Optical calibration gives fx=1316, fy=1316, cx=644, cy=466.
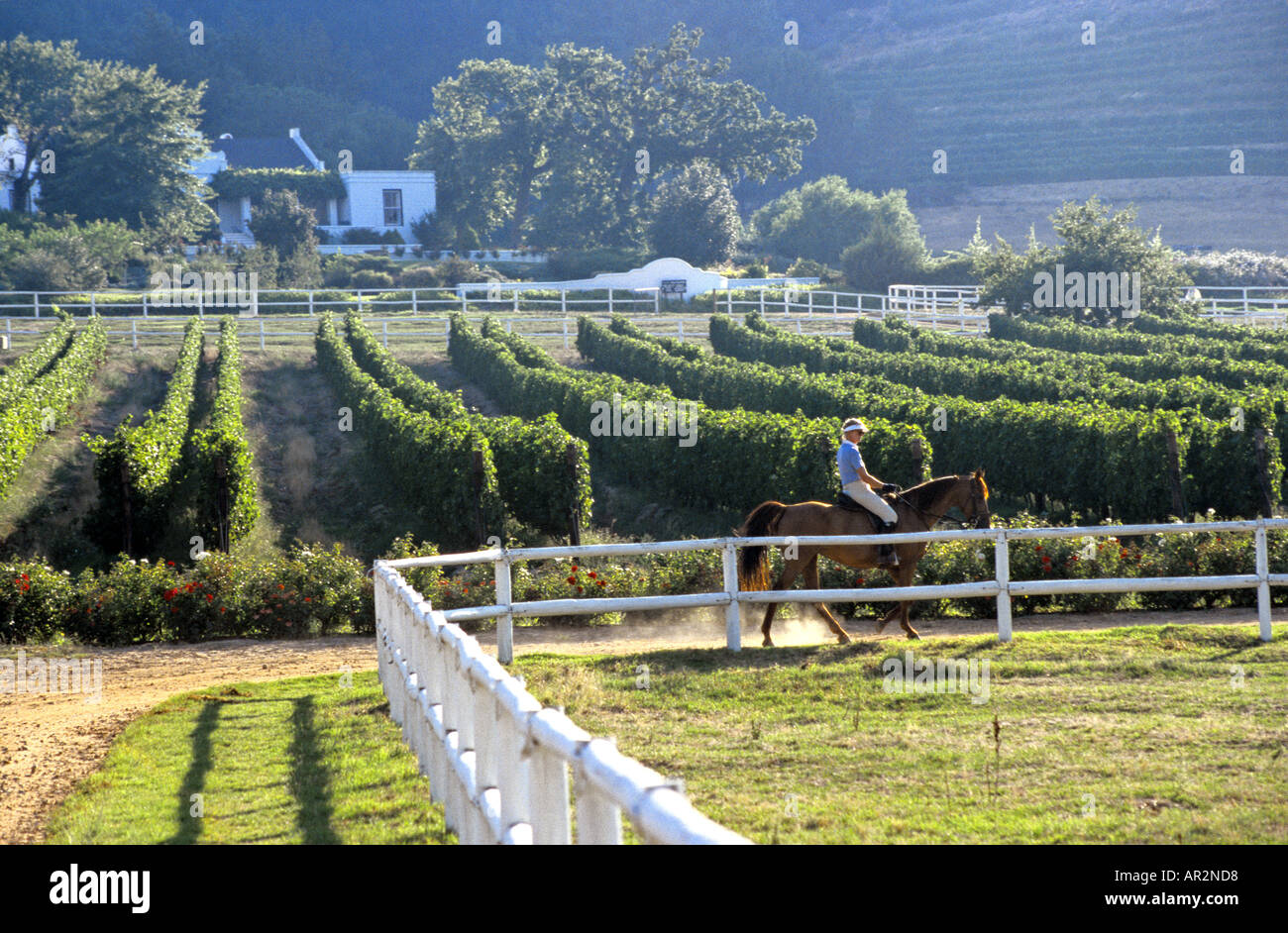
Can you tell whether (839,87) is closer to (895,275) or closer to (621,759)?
(895,275)

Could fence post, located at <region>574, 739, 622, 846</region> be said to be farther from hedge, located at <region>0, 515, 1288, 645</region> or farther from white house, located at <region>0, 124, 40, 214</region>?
white house, located at <region>0, 124, 40, 214</region>

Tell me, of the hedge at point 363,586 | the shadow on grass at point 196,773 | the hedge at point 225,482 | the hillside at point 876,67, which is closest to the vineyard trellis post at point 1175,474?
the hedge at point 363,586

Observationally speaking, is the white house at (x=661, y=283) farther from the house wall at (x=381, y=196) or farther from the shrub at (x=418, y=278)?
the house wall at (x=381, y=196)

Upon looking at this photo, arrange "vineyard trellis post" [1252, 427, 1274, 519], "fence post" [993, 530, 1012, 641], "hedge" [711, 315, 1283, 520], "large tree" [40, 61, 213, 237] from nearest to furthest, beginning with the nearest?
"fence post" [993, 530, 1012, 641]
"vineyard trellis post" [1252, 427, 1274, 519]
"hedge" [711, 315, 1283, 520]
"large tree" [40, 61, 213, 237]

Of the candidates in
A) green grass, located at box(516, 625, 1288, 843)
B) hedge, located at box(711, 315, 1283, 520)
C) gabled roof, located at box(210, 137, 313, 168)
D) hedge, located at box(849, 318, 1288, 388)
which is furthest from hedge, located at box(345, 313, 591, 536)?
gabled roof, located at box(210, 137, 313, 168)

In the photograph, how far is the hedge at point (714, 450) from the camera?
20.7 metres

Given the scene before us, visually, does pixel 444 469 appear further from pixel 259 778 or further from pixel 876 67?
pixel 876 67

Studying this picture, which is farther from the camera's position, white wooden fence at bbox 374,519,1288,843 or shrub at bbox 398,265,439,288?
shrub at bbox 398,265,439,288

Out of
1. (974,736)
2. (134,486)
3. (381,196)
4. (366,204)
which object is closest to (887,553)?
(974,736)

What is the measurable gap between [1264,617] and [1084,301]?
39979mm

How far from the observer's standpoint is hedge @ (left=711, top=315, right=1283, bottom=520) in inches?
768

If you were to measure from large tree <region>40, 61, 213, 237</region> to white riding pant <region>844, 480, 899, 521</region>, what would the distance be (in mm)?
67922

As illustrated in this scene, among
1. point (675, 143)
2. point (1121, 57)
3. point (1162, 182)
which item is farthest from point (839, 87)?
point (675, 143)

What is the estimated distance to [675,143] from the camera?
9538cm
